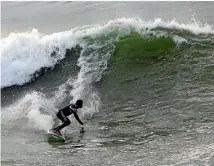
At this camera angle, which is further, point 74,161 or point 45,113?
point 45,113

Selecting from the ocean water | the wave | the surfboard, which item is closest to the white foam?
the ocean water

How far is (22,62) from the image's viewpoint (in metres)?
17.8

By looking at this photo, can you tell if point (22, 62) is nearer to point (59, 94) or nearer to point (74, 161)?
point (59, 94)

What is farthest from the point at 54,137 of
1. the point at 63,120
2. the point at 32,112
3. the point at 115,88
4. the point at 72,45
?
the point at 72,45

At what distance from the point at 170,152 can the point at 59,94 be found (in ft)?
21.9

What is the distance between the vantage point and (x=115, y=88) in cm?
1462

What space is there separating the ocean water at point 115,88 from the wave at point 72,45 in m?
0.05

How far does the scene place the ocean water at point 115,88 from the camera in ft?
31.9

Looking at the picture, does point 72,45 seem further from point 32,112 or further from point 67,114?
point 67,114

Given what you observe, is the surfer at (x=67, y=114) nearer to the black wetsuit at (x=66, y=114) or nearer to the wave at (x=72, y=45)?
the black wetsuit at (x=66, y=114)

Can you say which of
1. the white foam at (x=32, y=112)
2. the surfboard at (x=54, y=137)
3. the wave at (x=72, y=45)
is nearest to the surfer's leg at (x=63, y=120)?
the surfboard at (x=54, y=137)

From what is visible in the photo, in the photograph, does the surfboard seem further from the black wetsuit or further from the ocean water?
the black wetsuit

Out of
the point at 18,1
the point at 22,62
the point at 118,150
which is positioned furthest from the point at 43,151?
the point at 18,1

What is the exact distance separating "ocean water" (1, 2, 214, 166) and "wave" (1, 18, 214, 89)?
46mm
